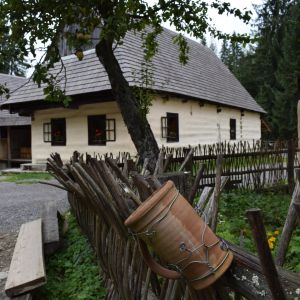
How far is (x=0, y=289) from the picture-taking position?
3617 mm

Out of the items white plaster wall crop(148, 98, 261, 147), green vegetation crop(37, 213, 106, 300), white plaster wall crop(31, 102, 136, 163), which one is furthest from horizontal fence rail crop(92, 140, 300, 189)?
white plaster wall crop(148, 98, 261, 147)

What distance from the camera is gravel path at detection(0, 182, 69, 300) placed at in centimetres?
495

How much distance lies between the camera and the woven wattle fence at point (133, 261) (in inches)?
55.1

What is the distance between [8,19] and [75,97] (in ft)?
27.7

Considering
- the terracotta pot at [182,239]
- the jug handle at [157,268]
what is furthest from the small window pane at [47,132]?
the terracotta pot at [182,239]

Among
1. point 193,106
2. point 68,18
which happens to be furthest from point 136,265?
point 193,106

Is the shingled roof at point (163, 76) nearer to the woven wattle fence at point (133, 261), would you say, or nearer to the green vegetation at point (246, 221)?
the green vegetation at point (246, 221)

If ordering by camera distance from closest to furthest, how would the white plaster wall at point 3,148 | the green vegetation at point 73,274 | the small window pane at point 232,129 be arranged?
the green vegetation at point 73,274 → the small window pane at point 232,129 → the white plaster wall at point 3,148

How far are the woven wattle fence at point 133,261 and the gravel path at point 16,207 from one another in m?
1.20

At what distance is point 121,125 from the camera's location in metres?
14.4

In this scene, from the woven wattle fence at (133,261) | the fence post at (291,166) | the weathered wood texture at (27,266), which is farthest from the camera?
the fence post at (291,166)

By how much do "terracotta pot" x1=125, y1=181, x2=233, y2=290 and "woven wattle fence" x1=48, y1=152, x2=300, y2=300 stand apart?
0.08 meters

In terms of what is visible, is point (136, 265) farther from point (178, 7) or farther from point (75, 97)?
point (75, 97)

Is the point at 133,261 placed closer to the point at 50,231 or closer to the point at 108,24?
the point at 50,231
